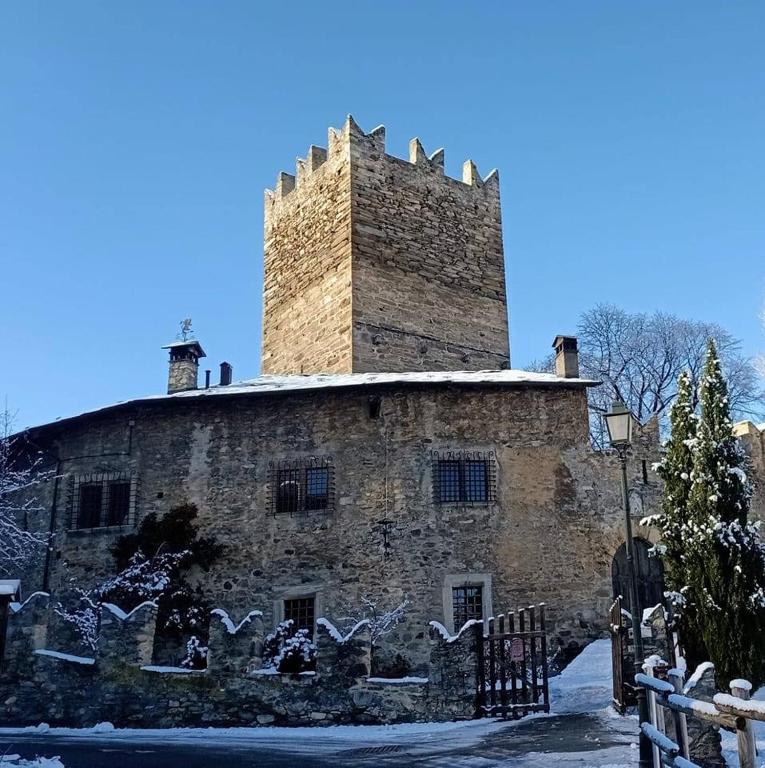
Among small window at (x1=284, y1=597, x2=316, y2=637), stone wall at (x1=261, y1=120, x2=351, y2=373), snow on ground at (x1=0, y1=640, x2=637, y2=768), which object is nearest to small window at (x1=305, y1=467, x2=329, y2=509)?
small window at (x1=284, y1=597, x2=316, y2=637)

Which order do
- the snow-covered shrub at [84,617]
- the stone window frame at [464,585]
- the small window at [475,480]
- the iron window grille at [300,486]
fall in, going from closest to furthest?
the snow-covered shrub at [84,617]
the stone window frame at [464,585]
the small window at [475,480]
the iron window grille at [300,486]

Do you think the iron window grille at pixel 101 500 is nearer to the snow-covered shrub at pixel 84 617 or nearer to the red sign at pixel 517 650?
the snow-covered shrub at pixel 84 617

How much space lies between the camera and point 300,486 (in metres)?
Answer: 17.8

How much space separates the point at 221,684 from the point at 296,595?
3.78m

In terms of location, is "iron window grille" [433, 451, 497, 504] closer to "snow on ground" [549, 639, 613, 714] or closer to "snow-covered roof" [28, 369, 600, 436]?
"snow-covered roof" [28, 369, 600, 436]

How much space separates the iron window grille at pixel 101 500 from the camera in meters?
18.2

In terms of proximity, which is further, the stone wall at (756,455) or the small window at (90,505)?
the stone wall at (756,455)

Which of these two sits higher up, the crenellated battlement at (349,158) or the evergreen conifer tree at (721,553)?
the crenellated battlement at (349,158)

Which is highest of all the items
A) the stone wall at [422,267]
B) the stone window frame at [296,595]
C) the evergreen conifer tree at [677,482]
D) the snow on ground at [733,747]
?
the stone wall at [422,267]

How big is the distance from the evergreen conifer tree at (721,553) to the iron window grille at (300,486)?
22.4 ft

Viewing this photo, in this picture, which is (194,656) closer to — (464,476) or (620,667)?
(464,476)

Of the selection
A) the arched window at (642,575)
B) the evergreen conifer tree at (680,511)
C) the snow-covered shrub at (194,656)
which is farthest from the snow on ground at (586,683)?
the snow-covered shrub at (194,656)

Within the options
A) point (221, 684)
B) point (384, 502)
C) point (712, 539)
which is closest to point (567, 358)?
point (384, 502)

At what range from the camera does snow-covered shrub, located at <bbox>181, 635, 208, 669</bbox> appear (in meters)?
15.5
